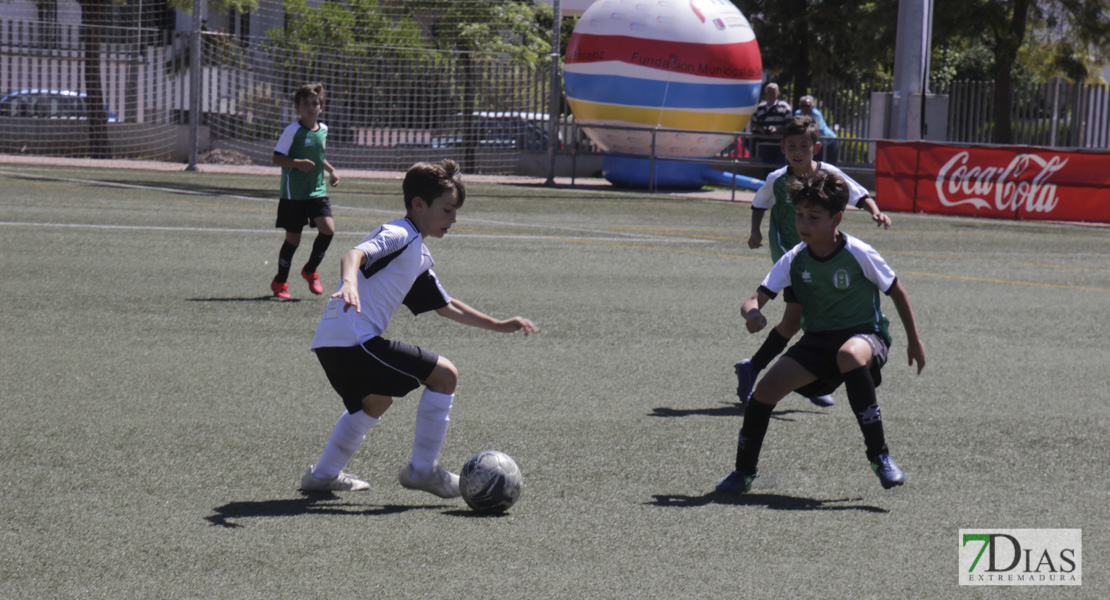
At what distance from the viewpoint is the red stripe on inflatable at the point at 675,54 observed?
2323 cm

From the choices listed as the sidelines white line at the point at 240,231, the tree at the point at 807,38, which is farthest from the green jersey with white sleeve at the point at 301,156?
the tree at the point at 807,38

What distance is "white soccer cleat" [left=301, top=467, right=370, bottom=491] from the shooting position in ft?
16.6

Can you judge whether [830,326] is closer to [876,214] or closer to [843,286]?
[843,286]

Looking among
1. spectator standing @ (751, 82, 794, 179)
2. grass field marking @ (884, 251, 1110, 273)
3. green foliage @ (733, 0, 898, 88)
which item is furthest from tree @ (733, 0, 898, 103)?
grass field marking @ (884, 251, 1110, 273)

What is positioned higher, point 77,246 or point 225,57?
point 225,57

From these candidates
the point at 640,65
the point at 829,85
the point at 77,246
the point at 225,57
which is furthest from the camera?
the point at 829,85

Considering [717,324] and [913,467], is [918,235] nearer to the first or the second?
[717,324]

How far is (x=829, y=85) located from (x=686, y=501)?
25584 mm

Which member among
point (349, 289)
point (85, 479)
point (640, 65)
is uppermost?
point (640, 65)

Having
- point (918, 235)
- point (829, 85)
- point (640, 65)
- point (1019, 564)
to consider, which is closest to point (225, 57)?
point (640, 65)

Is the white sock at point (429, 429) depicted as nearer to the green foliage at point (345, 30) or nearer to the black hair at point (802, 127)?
the black hair at point (802, 127)

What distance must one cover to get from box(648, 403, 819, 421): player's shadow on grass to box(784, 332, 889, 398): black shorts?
1.45 meters

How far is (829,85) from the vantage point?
29.3 metres

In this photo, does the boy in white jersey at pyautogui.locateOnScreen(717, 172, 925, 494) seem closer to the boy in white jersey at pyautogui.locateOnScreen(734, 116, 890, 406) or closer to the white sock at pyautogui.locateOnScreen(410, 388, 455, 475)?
the boy in white jersey at pyautogui.locateOnScreen(734, 116, 890, 406)
